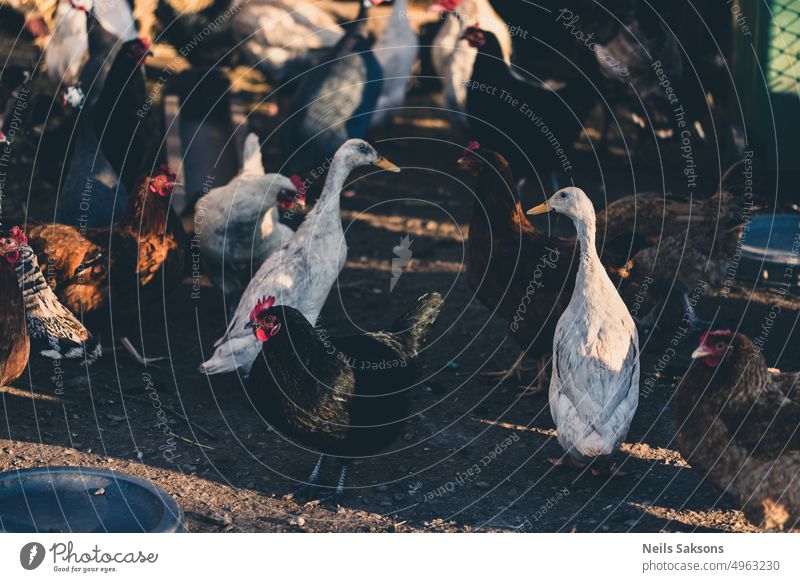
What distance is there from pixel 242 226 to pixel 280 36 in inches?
174

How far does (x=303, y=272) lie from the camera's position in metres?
7.02

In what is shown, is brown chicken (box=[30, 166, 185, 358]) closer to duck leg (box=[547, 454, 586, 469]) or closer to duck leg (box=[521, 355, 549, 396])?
duck leg (box=[521, 355, 549, 396])

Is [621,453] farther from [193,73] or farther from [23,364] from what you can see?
[193,73]

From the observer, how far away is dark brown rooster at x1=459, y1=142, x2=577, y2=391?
6871mm

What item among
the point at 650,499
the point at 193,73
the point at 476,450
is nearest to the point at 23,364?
the point at 476,450

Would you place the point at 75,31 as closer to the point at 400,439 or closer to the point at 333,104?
the point at 333,104

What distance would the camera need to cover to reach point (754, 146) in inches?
365

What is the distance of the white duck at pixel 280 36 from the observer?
11.5 metres

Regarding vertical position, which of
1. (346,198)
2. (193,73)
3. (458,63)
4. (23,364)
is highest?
(458,63)

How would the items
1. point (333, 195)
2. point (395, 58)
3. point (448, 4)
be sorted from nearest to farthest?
point (333, 195) < point (395, 58) < point (448, 4)

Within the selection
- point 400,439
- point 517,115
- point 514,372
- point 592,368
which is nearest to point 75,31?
point 517,115

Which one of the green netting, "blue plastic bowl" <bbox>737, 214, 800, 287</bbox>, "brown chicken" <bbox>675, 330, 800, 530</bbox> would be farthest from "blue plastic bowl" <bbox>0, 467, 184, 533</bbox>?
the green netting

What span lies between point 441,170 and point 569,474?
4.90m

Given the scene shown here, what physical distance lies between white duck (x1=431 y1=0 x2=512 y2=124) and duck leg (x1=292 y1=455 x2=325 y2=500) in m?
4.46
